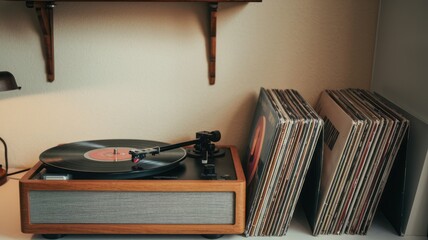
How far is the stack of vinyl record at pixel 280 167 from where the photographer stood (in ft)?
4.48

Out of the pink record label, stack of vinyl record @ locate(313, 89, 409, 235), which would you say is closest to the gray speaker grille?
the pink record label

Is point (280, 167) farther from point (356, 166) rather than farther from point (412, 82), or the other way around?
point (412, 82)

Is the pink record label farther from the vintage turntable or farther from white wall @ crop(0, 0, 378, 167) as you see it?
white wall @ crop(0, 0, 378, 167)

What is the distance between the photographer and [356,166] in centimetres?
139

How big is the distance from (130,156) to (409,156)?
0.73m

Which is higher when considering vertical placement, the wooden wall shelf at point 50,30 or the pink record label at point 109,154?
the wooden wall shelf at point 50,30

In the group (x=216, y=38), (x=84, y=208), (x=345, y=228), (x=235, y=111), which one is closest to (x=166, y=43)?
(x=216, y=38)

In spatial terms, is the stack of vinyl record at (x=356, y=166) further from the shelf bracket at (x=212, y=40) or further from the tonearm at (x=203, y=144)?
the shelf bracket at (x=212, y=40)

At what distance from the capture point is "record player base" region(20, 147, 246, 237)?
1341mm

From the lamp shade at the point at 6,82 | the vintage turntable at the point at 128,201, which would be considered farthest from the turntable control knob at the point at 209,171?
the lamp shade at the point at 6,82

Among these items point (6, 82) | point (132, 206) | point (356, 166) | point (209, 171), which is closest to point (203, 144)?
point (209, 171)

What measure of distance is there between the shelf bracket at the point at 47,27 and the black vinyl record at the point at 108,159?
0.31 m

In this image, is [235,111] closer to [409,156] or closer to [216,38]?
[216,38]

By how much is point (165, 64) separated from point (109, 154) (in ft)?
1.26
